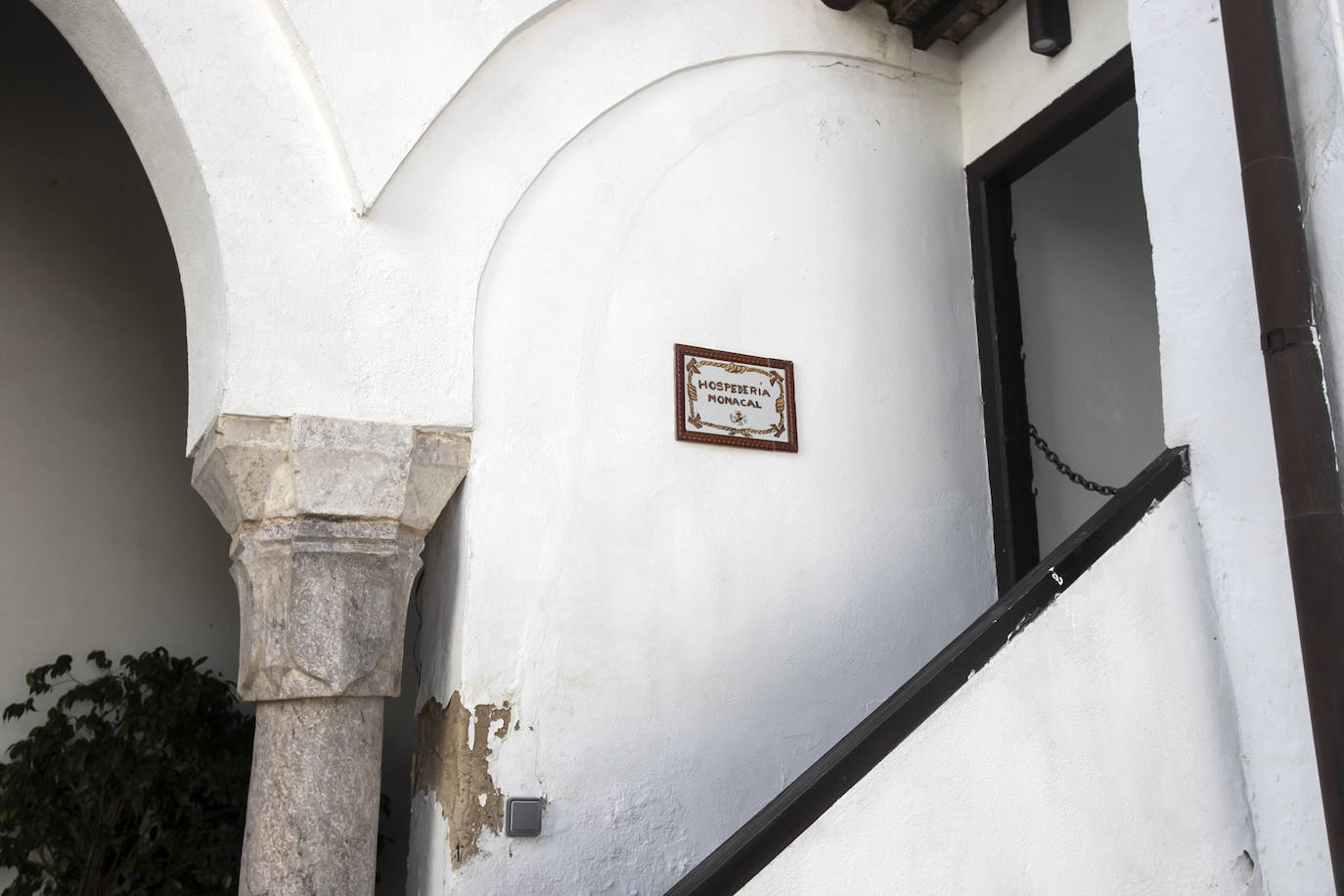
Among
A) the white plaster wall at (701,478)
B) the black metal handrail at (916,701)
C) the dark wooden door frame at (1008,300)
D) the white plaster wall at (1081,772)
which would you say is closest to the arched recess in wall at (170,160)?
the white plaster wall at (701,478)

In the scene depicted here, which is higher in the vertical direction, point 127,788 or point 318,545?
point 318,545

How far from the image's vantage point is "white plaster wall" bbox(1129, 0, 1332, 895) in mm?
2422

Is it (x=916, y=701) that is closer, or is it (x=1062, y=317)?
(x=916, y=701)

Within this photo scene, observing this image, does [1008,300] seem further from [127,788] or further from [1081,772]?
[127,788]

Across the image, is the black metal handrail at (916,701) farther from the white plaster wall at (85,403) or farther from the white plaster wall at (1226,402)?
the white plaster wall at (85,403)

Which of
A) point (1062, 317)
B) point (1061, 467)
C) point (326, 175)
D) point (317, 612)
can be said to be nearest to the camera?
point (317, 612)

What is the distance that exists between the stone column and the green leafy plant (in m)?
1.07

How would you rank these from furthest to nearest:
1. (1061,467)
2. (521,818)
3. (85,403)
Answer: (85,403) < (1061,467) < (521,818)

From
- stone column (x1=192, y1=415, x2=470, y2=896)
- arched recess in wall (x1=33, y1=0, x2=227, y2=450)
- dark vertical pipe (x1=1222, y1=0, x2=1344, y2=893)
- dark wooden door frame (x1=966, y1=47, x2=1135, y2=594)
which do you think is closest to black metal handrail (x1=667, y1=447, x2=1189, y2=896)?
dark vertical pipe (x1=1222, y1=0, x2=1344, y2=893)

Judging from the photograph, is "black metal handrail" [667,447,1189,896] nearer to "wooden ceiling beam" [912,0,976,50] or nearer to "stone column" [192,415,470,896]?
"stone column" [192,415,470,896]

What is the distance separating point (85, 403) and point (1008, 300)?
334cm

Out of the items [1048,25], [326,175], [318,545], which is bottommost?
[318,545]

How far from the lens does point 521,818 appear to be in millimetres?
3064

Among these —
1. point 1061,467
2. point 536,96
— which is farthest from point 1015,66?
point 536,96
